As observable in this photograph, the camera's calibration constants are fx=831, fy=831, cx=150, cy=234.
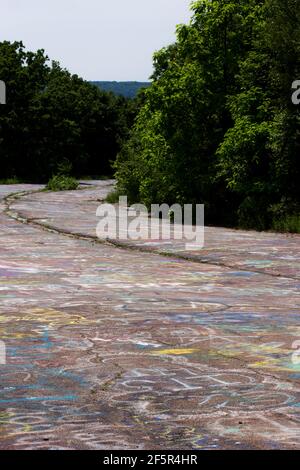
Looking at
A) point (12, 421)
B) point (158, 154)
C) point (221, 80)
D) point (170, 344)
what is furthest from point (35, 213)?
point (12, 421)

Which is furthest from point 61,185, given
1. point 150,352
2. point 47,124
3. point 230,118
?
point 150,352

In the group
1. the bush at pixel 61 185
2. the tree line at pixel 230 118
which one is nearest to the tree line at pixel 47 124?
the bush at pixel 61 185

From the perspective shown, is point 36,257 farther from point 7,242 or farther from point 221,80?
point 221,80

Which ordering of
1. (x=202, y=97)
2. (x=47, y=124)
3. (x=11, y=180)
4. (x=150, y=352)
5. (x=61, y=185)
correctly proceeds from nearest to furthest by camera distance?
(x=150, y=352)
(x=202, y=97)
(x=61, y=185)
(x=11, y=180)
(x=47, y=124)

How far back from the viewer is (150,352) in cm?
665

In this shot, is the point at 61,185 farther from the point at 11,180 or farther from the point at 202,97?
the point at 202,97

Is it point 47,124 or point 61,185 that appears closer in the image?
point 61,185

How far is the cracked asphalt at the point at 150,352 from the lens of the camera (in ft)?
15.2

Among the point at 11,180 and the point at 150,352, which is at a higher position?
the point at 11,180

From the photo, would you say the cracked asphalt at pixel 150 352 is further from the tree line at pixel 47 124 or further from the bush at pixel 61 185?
the tree line at pixel 47 124

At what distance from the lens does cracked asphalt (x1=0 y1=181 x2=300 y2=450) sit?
15.2 feet

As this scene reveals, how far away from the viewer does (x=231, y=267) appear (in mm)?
12875

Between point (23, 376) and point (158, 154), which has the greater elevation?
point (158, 154)

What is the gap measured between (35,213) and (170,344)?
16930mm
